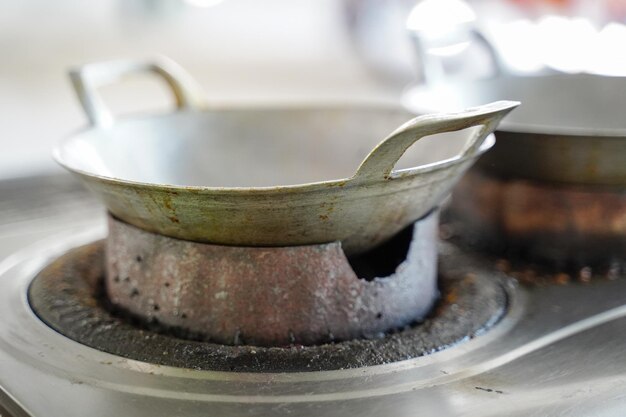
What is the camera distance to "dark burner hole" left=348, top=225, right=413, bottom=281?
A: 40.1 inches

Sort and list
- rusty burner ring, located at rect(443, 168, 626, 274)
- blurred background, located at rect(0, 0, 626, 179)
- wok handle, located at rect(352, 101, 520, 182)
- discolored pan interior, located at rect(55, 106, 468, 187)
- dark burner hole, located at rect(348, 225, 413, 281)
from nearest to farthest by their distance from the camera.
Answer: wok handle, located at rect(352, 101, 520, 182) < dark burner hole, located at rect(348, 225, 413, 281) < rusty burner ring, located at rect(443, 168, 626, 274) < discolored pan interior, located at rect(55, 106, 468, 187) < blurred background, located at rect(0, 0, 626, 179)

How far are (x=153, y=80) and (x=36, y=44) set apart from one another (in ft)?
2.03

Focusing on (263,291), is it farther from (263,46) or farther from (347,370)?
(263,46)

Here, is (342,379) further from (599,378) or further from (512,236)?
(512,236)

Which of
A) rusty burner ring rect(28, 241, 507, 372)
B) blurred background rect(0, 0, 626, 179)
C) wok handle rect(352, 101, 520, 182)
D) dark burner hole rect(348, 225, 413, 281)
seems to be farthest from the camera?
blurred background rect(0, 0, 626, 179)

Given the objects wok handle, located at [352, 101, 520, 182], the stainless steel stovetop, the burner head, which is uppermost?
wok handle, located at [352, 101, 520, 182]

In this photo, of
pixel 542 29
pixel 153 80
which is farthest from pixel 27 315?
pixel 542 29

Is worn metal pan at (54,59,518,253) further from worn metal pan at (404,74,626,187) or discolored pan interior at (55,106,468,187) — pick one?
worn metal pan at (404,74,626,187)

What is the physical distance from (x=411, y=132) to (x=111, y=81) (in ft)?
2.33

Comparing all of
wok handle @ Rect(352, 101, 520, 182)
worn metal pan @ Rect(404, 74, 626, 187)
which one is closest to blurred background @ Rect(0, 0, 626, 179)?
worn metal pan @ Rect(404, 74, 626, 187)

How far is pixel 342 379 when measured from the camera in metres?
0.83

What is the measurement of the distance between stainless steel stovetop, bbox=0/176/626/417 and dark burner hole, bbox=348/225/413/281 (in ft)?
0.53

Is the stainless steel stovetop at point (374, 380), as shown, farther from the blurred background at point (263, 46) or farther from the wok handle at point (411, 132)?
the blurred background at point (263, 46)

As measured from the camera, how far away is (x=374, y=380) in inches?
32.8
